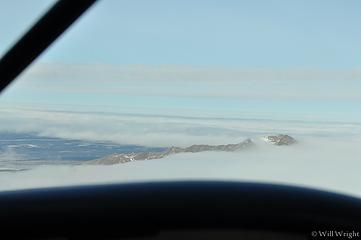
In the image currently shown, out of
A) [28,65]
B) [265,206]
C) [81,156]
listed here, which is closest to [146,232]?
[265,206]

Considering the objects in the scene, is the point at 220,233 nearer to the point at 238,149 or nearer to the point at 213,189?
the point at 213,189
